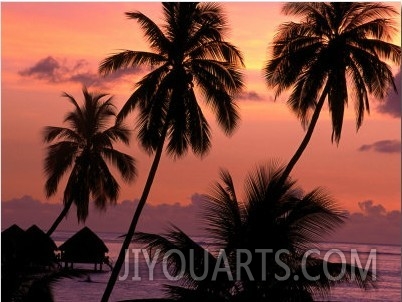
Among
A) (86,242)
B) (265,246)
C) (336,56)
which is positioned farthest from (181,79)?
(86,242)

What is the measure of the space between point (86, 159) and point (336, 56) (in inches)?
673

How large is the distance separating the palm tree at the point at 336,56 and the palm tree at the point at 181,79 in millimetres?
1992

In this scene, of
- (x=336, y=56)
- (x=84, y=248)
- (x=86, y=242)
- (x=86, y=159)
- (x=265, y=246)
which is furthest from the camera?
(x=86, y=242)

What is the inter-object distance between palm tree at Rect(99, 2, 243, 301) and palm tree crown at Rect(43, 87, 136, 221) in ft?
39.5

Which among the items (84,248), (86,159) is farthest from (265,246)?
(84,248)

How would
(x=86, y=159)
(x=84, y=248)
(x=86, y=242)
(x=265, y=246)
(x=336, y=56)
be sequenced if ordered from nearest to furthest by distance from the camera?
(x=265, y=246) → (x=336, y=56) → (x=86, y=159) → (x=84, y=248) → (x=86, y=242)

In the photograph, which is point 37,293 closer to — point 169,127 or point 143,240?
point 143,240

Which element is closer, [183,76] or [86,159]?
[183,76]

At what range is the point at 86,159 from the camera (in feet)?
132

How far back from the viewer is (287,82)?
90.4 ft

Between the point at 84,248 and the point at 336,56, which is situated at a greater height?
the point at 336,56

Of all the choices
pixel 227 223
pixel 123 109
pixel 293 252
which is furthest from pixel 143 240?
pixel 123 109

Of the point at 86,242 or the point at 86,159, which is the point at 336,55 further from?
the point at 86,242

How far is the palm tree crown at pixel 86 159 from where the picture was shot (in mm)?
39844
